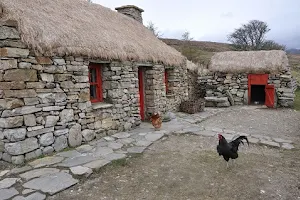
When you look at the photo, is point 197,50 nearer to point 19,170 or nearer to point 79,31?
point 79,31

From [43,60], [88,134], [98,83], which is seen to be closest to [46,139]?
[88,134]

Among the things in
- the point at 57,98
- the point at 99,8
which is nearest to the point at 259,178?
the point at 57,98

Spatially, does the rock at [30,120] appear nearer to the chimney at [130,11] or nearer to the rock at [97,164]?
the rock at [97,164]

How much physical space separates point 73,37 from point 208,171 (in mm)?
4429

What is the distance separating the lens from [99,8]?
9.96 m

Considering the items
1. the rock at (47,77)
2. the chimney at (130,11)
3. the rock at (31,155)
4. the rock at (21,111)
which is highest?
the chimney at (130,11)

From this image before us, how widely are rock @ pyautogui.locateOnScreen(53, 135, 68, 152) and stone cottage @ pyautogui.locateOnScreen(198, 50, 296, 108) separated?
8819mm

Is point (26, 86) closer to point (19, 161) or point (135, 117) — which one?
point (19, 161)

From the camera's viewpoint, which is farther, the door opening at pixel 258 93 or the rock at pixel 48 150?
the door opening at pixel 258 93

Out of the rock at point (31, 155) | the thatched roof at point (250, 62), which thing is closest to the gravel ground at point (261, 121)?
the thatched roof at point (250, 62)

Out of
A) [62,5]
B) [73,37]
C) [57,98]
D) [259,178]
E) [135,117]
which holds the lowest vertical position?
[259,178]

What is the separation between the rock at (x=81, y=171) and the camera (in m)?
4.69

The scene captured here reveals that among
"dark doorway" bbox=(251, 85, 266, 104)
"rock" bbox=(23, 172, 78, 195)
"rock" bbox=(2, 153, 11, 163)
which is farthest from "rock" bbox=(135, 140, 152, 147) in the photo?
"dark doorway" bbox=(251, 85, 266, 104)

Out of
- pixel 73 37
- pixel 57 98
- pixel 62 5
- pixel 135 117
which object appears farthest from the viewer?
pixel 135 117
